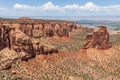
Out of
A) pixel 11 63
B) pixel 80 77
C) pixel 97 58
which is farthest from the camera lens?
pixel 97 58

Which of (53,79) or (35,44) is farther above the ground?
(35,44)

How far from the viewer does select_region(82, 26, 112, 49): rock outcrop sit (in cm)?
15850

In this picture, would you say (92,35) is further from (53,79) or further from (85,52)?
(53,79)

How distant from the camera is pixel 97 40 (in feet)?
524

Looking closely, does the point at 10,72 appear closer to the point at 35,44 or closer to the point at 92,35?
the point at 35,44

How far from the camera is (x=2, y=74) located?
354 feet

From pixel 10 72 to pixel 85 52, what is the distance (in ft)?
174

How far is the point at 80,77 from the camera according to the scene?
5012 inches

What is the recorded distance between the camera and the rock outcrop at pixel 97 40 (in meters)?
158

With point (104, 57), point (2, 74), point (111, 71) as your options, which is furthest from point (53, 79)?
point (104, 57)

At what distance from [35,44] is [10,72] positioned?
22.8 meters

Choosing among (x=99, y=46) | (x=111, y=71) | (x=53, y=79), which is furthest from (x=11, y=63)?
(x=99, y=46)

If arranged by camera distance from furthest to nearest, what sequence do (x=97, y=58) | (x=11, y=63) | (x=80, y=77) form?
1. (x=97, y=58)
2. (x=80, y=77)
3. (x=11, y=63)

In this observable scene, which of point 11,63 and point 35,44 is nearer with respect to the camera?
point 11,63
